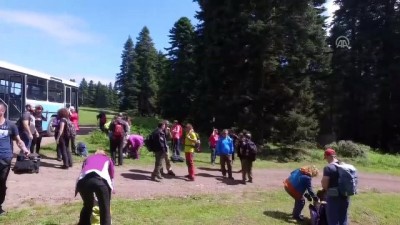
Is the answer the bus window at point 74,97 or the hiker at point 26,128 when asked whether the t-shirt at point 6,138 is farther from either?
the bus window at point 74,97

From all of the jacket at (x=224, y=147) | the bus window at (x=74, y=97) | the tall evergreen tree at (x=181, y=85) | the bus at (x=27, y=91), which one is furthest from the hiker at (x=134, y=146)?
the tall evergreen tree at (x=181, y=85)

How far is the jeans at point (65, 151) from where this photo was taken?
43.6ft

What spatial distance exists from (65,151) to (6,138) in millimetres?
5940

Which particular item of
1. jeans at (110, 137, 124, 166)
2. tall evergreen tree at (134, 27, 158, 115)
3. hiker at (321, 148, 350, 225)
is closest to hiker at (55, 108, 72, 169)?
jeans at (110, 137, 124, 166)

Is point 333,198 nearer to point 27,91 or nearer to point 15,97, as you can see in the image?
point 15,97

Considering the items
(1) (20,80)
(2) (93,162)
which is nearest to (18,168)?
(2) (93,162)

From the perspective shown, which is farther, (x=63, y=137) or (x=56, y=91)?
(x=56, y=91)

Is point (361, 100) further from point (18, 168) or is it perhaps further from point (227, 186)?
point (18, 168)

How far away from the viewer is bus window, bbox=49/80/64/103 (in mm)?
22170

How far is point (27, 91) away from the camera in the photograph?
19375 mm

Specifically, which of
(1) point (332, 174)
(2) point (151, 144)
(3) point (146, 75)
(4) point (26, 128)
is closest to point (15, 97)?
(4) point (26, 128)

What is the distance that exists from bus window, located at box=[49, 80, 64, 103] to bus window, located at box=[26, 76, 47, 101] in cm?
80

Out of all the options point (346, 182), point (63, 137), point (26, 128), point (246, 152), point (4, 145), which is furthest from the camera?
point (246, 152)

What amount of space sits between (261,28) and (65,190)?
51.1 feet
